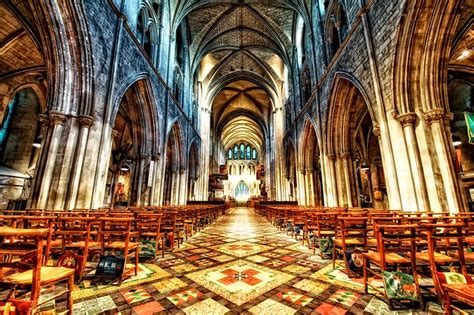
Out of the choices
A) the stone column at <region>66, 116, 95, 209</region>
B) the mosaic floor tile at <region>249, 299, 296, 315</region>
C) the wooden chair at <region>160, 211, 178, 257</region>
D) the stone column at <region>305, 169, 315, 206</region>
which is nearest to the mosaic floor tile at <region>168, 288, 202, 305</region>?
the mosaic floor tile at <region>249, 299, 296, 315</region>

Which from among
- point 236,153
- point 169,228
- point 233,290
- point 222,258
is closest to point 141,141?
point 169,228

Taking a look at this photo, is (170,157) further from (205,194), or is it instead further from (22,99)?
(22,99)

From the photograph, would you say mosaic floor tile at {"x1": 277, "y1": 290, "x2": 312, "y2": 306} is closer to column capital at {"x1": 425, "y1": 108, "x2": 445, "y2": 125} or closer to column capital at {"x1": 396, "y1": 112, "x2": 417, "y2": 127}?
column capital at {"x1": 396, "y1": 112, "x2": 417, "y2": 127}

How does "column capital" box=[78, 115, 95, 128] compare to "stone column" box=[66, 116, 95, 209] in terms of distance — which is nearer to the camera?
"stone column" box=[66, 116, 95, 209]

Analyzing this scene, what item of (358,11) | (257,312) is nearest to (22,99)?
(257,312)

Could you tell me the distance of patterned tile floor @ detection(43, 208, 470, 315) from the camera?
1.98 m

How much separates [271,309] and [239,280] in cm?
78

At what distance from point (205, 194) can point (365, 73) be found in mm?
19613

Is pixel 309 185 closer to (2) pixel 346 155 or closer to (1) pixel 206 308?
(2) pixel 346 155

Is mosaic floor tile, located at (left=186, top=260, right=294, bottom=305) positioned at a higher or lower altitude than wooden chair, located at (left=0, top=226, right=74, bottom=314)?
lower

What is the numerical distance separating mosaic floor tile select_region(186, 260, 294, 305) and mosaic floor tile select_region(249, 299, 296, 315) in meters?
0.18

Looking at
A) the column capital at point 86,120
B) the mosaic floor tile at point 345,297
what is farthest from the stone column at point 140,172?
the mosaic floor tile at point 345,297

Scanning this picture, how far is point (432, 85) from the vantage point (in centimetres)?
548

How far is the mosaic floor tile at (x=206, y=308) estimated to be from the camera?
1930 millimetres
